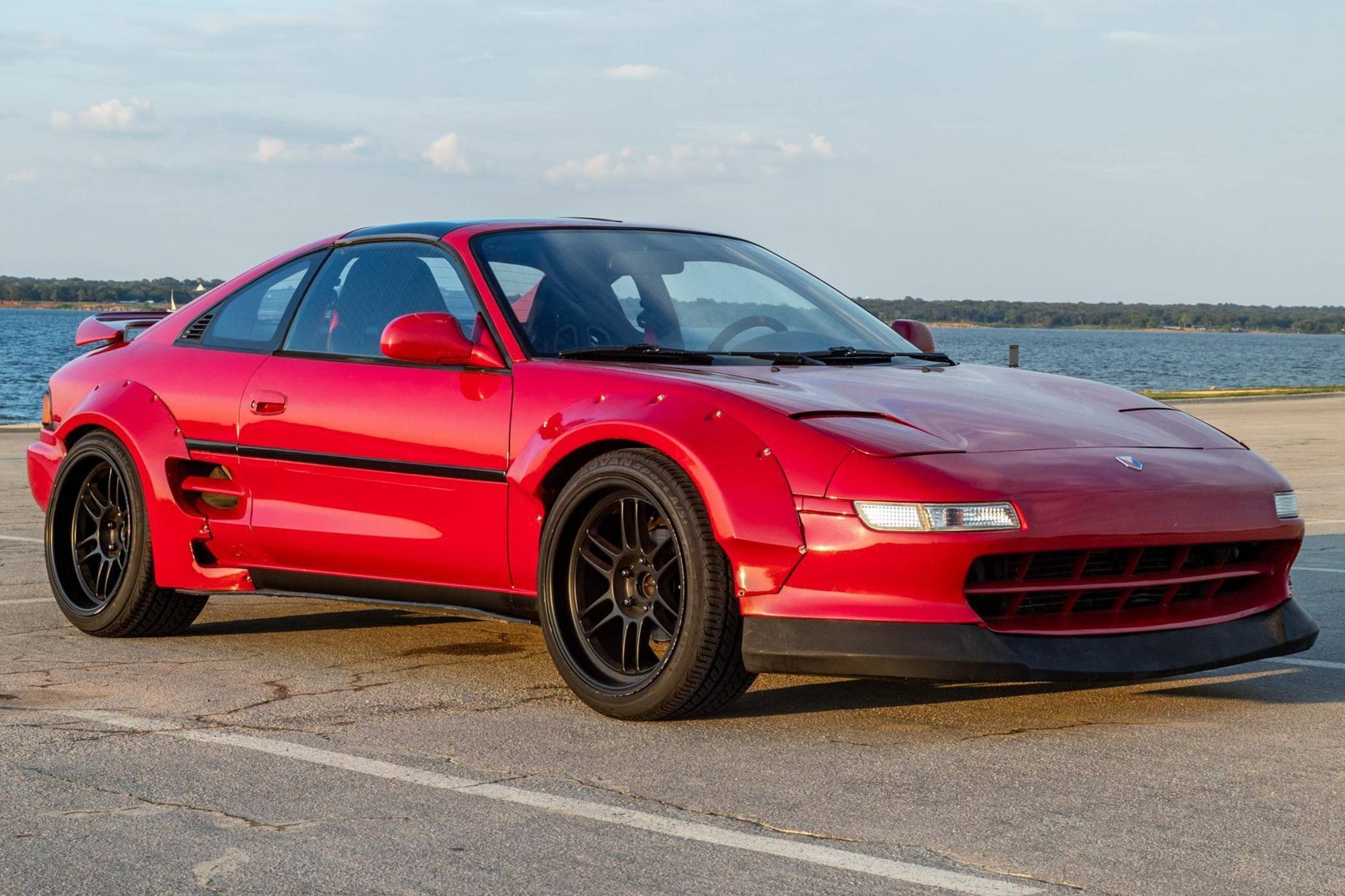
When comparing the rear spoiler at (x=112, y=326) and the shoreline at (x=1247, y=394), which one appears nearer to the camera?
the rear spoiler at (x=112, y=326)

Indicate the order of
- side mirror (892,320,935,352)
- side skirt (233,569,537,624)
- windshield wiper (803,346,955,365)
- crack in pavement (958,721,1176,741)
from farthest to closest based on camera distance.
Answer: side mirror (892,320,935,352) < windshield wiper (803,346,955,365) < side skirt (233,569,537,624) < crack in pavement (958,721,1176,741)

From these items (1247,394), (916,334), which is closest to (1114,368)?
(1247,394)

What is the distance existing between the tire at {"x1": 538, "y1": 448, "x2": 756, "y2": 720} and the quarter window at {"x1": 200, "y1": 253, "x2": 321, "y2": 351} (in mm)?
1770

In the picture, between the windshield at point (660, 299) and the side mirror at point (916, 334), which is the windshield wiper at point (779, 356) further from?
the side mirror at point (916, 334)

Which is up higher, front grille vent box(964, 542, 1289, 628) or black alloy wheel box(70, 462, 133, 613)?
front grille vent box(964, 542, 1289, 628)

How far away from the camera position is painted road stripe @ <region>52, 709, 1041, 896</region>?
330 centimetres

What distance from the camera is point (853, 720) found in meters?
4.86

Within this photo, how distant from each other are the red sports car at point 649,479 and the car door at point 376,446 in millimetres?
11

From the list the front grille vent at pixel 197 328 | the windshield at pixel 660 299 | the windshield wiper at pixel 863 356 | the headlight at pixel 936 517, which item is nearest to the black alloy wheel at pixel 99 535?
the front grille vent at pixel 197 328

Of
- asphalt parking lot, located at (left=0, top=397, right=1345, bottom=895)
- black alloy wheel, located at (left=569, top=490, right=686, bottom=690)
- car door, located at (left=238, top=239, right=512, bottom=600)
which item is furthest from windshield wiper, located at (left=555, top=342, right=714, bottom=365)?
asphalt parking lot, located at (left=0, top=397, right=1345, bottom=895)

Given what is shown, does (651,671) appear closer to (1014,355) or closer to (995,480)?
(995,480)

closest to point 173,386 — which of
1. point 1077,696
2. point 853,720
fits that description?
point 853,720

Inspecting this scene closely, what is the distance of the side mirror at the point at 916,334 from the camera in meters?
6.46

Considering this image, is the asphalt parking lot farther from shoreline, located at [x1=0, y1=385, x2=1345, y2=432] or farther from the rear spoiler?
shoreline, located at [x1=0, y1=385, x2=1345, y2=432]
